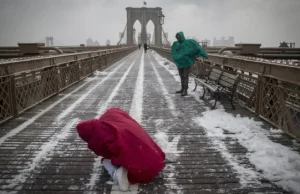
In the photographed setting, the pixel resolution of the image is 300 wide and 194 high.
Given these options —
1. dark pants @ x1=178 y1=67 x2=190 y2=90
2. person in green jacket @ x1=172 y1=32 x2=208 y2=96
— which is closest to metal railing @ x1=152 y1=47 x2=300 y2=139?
person in green jacket @ x1=172 y1=32 x2=208 y2=96

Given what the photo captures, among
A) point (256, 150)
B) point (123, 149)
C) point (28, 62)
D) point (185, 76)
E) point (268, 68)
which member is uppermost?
point (28, 62)

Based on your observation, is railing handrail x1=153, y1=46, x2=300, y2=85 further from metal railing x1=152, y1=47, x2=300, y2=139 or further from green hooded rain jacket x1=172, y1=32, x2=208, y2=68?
green hooded rain jacket x1=172, y1=32, x2=208, y2=68

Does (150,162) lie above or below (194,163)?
above

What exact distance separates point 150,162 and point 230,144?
1.97 m

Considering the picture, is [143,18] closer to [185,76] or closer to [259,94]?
[185,76]

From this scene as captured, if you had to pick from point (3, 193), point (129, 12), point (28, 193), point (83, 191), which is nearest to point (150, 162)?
point (83, 191)

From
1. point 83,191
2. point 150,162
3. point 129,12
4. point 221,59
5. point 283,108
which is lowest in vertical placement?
point 83,191

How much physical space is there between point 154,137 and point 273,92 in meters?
2.93

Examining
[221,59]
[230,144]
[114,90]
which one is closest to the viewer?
[230,144]

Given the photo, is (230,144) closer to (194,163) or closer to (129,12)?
(194,163)

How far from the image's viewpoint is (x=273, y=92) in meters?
5.93

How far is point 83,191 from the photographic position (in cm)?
332

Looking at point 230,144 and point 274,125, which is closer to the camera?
point 230,144

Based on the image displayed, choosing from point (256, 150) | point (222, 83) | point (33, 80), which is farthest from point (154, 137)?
point (33, 80)
